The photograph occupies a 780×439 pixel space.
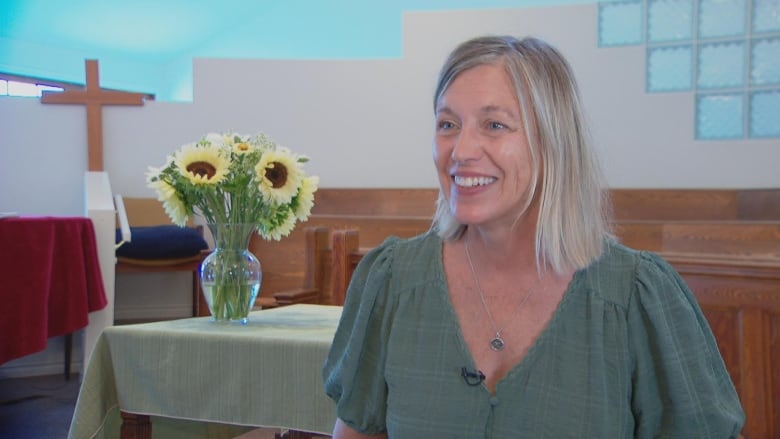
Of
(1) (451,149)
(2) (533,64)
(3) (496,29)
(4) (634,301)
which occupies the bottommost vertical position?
(4) (634,301)

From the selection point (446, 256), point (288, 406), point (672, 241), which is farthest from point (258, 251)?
point (446, 256)

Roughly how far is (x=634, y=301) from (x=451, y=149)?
0.33 meters

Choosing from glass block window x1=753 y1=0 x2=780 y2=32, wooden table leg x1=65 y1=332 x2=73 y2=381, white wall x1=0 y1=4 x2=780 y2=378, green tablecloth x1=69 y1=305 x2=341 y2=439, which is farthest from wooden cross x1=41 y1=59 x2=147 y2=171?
glass block window x1=753 y1=0 x2=780 y2=32

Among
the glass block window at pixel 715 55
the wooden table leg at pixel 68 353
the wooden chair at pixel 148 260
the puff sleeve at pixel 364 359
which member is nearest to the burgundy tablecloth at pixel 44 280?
the wooden table leg at pixel 68 353

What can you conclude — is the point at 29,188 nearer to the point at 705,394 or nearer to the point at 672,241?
the point at 672,241

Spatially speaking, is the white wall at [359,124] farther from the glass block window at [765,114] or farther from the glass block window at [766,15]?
the glass block window at [766,15]

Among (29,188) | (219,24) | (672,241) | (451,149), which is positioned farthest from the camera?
(219,24)

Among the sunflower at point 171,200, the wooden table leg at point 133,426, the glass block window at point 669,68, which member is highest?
the glass block window at point 669,68

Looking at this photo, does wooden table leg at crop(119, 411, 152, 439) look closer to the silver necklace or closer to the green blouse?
the green blouse

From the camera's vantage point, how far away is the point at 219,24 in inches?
292

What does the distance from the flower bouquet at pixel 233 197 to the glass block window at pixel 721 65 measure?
407cm

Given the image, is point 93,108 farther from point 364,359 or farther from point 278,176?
point 364,359

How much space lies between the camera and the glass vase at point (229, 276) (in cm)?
216

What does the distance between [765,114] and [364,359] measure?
4.82m
